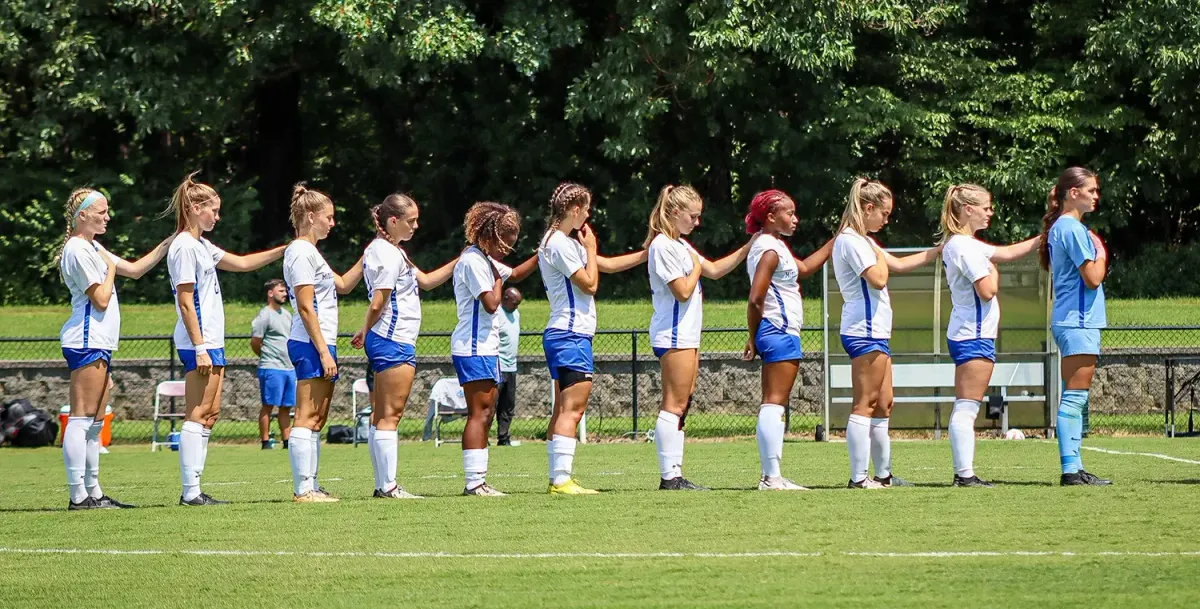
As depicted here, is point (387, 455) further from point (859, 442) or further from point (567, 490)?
point (859, 442)

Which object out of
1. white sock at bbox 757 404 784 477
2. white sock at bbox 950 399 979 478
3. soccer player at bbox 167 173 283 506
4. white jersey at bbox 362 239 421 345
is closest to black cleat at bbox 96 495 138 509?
soccer player at bbox 167 173 283 506

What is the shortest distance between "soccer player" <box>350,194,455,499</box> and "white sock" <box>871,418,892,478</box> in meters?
2.87

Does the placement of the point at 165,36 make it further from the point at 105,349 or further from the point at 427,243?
the point at 105,349

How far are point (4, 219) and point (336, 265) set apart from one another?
6403 millimetres

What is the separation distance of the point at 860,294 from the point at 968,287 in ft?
2.21

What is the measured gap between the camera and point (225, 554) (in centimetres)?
727

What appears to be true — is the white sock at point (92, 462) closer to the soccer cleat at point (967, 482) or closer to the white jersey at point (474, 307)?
the white jersey at point (474, 307)

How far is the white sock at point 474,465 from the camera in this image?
9422mm

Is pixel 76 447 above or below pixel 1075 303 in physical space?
below

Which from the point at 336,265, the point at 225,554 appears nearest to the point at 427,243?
the point at 336,265

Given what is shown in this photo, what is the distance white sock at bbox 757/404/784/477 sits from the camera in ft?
29.7

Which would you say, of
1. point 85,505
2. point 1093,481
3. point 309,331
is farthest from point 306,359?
point 1093,481

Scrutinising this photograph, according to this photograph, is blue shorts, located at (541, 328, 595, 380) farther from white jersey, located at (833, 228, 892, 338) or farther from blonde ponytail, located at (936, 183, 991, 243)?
blonde ponytail, located at (936, 183, 991, 243)

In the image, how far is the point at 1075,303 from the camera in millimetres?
9148
